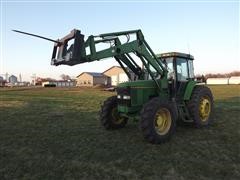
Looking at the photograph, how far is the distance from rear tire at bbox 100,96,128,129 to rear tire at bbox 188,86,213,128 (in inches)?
96.6

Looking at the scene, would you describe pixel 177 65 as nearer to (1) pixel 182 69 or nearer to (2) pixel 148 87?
(1) pixel 182 69

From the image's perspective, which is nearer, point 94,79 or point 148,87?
point 148,87

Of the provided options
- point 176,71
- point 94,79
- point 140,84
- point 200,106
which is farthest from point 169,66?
point 94,79

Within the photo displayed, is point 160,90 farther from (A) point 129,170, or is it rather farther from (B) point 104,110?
(A) point 129,170

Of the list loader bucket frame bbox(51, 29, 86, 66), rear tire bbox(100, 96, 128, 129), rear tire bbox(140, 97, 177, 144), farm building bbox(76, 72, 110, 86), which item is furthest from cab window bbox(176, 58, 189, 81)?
farm building bbox(76, 72, 110, 86)

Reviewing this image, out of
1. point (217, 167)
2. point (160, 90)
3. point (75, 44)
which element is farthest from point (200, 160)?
point (75, 44)

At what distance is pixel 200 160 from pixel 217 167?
496 millimetres

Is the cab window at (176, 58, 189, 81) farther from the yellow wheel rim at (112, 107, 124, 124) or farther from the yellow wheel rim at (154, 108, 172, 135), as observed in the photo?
the yellow wheel rim at (112, 107, 124, 124)

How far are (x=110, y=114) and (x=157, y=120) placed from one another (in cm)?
196

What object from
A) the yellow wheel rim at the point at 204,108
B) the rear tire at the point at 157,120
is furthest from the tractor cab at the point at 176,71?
the rear tire at the point at 157,120

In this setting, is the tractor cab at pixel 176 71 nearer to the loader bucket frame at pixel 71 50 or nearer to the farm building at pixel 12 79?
the loader bucket frame at pixel 71 50

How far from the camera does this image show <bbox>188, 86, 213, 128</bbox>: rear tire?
9.35m

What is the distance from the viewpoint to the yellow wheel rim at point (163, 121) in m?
7.97

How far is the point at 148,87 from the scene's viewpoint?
8781 mm
